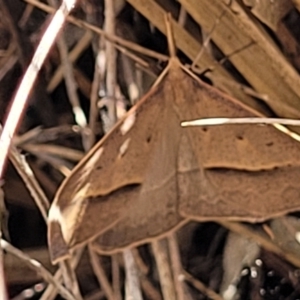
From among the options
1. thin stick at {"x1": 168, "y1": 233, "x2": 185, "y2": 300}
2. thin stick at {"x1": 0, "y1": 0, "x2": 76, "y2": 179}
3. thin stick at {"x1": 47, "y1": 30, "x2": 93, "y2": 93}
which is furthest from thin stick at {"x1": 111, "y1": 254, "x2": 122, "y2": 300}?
thin stick at {"x1": 0, "y1": 0, "x2": 76, "y2": 179}

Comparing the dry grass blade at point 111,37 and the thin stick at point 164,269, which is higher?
the dry grass blade at point 111,37

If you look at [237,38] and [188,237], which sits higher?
[237,38]

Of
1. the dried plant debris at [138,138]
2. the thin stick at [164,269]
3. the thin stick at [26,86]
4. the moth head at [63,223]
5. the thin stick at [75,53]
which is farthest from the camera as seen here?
the thin stick at [75,53]

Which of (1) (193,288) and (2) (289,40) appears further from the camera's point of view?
(1) (193,288)

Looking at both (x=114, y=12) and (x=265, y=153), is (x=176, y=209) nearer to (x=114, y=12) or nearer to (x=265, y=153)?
(x=265, y=153)

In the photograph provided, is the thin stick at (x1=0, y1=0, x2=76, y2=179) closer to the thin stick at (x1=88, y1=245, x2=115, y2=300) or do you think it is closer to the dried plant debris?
the dried plant debris

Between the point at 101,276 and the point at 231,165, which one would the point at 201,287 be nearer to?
the point at 101,276

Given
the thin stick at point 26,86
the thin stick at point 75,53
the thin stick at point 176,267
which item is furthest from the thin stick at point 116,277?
the thin stick at point 26,86

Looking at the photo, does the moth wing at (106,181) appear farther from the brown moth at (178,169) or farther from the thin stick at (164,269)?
the thin stick at (164,269)

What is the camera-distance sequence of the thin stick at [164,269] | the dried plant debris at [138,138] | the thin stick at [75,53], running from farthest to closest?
the thin stick at [75,53]
the thin stick at [164,269]
the dried plant debris at [138,138]

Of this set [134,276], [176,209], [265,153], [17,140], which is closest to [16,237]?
[17,140]
